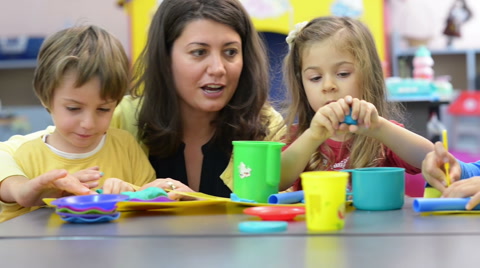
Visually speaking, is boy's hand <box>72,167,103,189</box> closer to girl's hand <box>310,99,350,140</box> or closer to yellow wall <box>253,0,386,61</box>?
girl's hand <box>310,99,350,140</box>

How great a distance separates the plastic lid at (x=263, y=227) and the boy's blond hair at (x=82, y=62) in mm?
747

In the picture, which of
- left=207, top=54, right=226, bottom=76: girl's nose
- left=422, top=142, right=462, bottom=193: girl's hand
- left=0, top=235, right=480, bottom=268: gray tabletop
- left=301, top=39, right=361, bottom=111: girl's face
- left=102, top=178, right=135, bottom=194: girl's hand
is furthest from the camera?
left=207, top=54, right=226, bottom=76: girl's nose

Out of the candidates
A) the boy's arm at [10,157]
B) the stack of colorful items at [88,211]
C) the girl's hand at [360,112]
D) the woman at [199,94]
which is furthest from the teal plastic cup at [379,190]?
the boy's arm at [10,157]

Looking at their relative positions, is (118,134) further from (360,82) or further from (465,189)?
(465,189)

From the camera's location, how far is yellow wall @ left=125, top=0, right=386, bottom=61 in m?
4.41

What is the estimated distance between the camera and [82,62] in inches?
61.9

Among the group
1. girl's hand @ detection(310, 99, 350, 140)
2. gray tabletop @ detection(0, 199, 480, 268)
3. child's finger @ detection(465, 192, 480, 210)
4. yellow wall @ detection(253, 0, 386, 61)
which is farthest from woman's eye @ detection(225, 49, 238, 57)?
yellow wall @ detection(253, 0, 386, 61)

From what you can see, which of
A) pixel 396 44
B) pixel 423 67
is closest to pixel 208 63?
pixel 423 67

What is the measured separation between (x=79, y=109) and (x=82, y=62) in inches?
4.4

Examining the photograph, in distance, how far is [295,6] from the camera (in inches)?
176

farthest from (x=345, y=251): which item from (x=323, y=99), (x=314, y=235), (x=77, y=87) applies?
(x=77, y=87)

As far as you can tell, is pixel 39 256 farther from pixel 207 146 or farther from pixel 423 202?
pixel 207 146

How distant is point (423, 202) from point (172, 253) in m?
0.44

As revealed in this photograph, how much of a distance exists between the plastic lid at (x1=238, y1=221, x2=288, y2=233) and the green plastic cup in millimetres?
277
